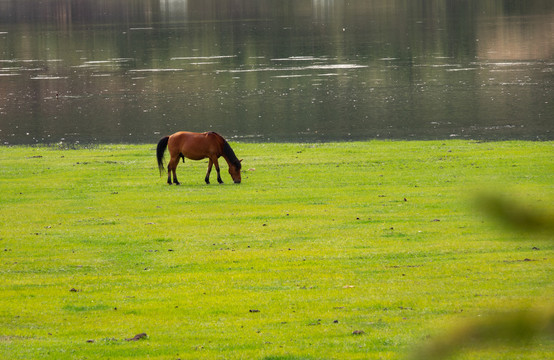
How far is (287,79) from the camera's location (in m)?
56.8

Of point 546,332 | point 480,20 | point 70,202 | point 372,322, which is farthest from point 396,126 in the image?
point 480,20

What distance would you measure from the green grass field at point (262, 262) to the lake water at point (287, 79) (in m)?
13.5

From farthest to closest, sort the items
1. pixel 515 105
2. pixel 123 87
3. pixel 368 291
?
pixel 123 87 → pixel 515 105 → pixel 368 291

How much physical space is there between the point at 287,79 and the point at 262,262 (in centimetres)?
4365

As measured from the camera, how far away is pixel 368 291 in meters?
11.7

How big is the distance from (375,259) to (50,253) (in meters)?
5.82

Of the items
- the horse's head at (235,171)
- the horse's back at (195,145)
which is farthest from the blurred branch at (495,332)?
the horse's head at (235,171)

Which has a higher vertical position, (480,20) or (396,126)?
(480,20)

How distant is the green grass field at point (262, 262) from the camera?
9.73 m

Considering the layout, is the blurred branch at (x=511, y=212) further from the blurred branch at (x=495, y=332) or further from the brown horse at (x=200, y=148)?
the brown horse at (x=200, y=148)

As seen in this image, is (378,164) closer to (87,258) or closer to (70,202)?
(70,202)

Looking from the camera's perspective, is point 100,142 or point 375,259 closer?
point 375,259

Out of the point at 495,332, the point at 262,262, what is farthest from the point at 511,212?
the point at 262,262

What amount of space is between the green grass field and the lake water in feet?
44.2
